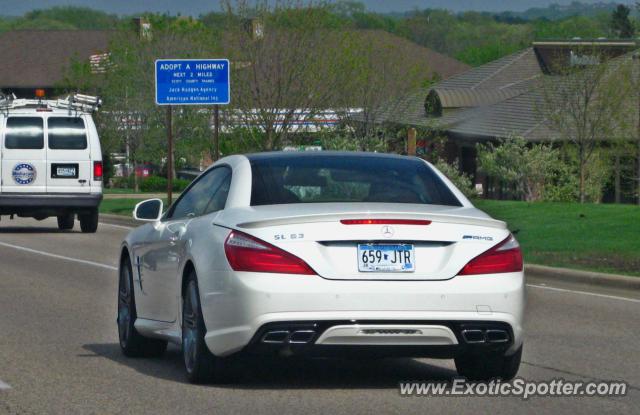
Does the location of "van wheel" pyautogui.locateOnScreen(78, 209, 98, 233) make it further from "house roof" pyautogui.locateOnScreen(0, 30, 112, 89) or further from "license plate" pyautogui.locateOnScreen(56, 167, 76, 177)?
"house roof" pyautogui.locateOnScreen(0, 30, 112, 89)

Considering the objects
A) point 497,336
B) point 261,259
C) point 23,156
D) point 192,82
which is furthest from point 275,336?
point 192,82

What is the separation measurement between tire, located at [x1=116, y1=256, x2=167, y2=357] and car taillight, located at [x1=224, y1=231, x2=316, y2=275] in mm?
2345

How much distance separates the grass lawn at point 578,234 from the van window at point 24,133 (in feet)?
29.6

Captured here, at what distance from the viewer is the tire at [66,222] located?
101 ft

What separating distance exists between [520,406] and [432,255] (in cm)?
102

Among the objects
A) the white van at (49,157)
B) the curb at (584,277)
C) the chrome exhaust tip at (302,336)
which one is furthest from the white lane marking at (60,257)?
the chrome exhaust tip at (302,336)

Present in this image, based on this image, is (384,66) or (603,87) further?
(384,66)

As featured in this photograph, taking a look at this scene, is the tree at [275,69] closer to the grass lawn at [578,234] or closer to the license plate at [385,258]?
the grass lawn at [578,234]

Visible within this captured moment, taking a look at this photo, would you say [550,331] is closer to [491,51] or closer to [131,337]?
[131,337]

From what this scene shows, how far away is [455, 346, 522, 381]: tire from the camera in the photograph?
9.20m

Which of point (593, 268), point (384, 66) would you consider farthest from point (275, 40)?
point (593, 268)

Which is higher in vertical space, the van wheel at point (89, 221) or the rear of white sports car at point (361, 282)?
the rear of white sports car at point (361, 282)

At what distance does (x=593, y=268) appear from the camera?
61.7 feet

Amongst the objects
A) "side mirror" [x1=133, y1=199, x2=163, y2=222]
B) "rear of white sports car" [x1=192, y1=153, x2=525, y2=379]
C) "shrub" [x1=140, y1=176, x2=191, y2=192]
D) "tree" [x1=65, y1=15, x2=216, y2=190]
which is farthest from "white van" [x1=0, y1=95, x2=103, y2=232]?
"shrub" [x1=140, y1=176, x2=191, y2=192]
